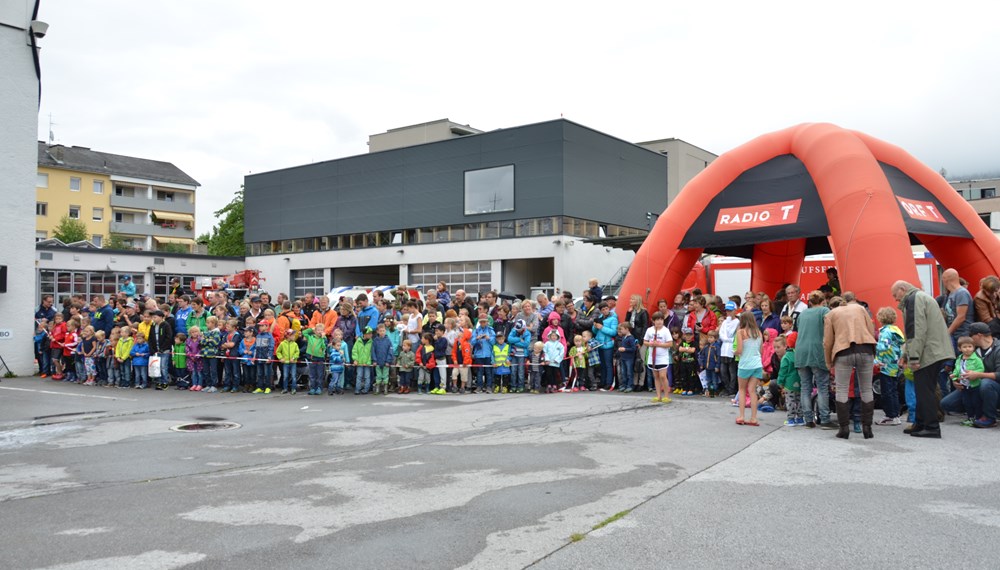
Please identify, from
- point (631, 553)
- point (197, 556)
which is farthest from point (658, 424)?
point (197, 556)

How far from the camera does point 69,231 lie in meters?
69.0

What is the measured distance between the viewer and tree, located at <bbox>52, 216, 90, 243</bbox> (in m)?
68.5

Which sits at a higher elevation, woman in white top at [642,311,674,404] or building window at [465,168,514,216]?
building window at [465,168,514,216]

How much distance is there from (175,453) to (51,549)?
372 cm

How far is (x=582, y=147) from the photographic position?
1533 inches

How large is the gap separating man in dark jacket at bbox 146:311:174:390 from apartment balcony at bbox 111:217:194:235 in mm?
68729

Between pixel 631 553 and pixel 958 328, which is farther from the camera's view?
pixel 958 328

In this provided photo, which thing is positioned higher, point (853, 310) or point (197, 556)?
point (853, 310)

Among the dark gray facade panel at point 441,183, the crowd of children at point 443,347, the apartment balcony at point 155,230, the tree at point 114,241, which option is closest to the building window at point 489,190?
the dark gray facade panel at point 441,183

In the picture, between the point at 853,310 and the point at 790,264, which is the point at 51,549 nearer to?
the point at 853,310

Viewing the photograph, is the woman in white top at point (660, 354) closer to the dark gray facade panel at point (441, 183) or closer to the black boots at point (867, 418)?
the black boots at point (867, 418)

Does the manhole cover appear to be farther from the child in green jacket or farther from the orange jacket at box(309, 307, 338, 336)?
the child in green jacket

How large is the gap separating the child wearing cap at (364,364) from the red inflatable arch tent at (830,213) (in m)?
5.27

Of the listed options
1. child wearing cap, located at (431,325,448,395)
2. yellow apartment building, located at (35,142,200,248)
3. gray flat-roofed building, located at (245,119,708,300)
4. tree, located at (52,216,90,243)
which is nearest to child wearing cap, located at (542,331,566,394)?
child wearing cap, located at (431,325,448,395)
